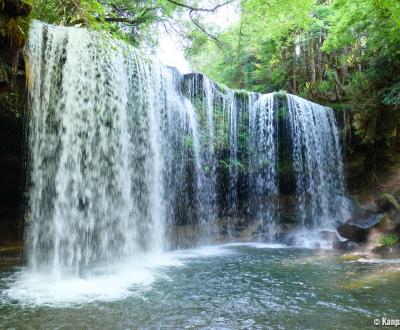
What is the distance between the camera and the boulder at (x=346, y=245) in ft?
33.2

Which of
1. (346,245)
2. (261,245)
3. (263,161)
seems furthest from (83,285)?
(263,161)

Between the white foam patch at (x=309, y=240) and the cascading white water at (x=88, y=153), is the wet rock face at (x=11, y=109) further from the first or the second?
the white foam patch at (x=309, y=240)

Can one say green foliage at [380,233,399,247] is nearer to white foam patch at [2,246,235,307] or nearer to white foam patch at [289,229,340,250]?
white foam patch at [289,229,340,250]

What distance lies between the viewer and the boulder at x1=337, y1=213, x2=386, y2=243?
1049cm

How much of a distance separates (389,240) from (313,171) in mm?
4899

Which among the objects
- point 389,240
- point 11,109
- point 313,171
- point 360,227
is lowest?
point 389,240

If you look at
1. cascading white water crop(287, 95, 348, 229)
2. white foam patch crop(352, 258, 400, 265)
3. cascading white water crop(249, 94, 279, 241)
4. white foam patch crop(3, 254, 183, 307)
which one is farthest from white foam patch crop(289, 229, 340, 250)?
white foam patch crop(3, 254, 183, 307)

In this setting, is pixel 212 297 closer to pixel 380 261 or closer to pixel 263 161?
pixel 380 261

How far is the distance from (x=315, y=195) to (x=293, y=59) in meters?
8.08

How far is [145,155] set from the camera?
1094cm

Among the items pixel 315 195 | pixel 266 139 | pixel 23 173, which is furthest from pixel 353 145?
pixel 23 173

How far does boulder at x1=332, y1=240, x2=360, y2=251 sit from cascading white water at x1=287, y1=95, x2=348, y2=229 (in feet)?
11.1

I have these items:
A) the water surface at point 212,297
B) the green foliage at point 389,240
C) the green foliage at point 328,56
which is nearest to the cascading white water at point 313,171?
the green foliage at point 328,56

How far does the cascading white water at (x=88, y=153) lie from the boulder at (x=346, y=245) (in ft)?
16.7
